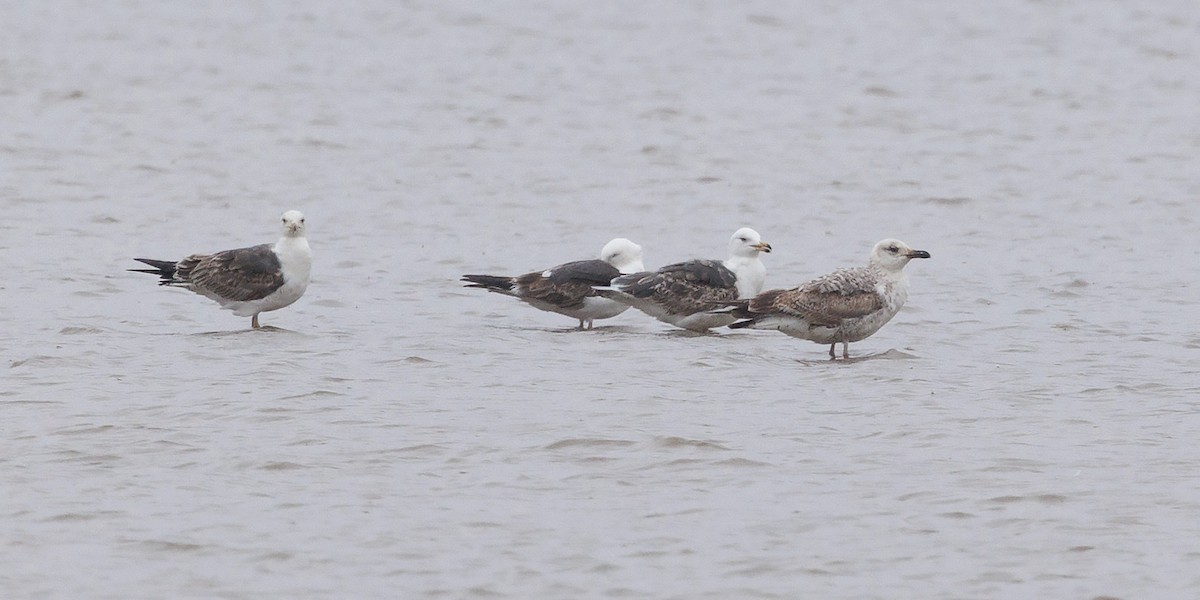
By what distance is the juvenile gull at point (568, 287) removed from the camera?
47.7 ft

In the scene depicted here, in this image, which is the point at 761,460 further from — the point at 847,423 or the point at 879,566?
the point at 879,566

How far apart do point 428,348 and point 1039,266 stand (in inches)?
255

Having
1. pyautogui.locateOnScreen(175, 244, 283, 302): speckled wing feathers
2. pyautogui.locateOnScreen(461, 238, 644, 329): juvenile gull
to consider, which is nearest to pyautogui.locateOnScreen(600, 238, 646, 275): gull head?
pyautogui.locateOnScreen(461, 238, 644, 329): juvenile gull

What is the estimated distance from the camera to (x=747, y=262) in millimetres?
14734

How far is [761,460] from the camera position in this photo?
9.73 meters

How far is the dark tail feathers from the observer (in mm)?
14852

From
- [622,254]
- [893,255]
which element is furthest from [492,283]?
[893,255]

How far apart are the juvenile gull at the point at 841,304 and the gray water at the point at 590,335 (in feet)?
0.81

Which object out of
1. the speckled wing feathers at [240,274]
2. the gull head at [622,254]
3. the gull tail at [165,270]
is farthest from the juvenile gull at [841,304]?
the gull tail at [165,270]

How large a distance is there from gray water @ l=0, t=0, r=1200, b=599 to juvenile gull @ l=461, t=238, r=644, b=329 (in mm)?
295

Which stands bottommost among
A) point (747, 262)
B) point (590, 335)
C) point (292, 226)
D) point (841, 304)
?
point (590, 335)

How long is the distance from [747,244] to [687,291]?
0.81m

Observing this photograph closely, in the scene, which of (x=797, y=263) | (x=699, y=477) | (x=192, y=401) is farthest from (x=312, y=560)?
(x=797, y=263)

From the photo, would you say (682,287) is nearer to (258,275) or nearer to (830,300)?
(830,300)
